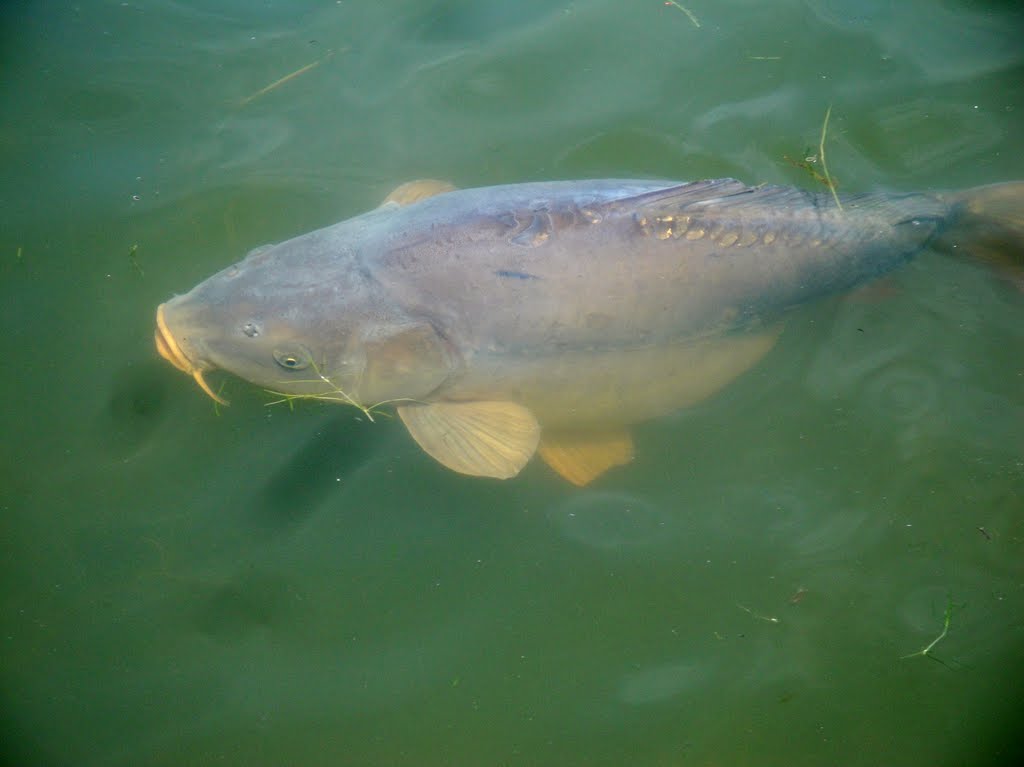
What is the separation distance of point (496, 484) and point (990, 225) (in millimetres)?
2516

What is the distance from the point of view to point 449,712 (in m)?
3.30

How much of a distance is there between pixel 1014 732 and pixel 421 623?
8.17 feet

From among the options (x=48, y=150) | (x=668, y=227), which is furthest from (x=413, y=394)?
(x=48, y=150)

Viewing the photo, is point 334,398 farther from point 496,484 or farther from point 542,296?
point 542,296

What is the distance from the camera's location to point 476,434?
345 cm

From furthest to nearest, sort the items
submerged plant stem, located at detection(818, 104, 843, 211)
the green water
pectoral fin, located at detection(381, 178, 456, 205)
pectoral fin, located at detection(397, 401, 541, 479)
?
submerged plant stem, located at detection(818, 104, 843, 211), pectoral fin, located at detection(381, 178, 456, 205), pectoral fin, located at detection(397, 401, 541, 479), the green water

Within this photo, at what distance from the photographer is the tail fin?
3.46m

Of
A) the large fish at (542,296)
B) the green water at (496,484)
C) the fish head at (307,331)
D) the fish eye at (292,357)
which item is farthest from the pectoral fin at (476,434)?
the fish eye at (292,357)

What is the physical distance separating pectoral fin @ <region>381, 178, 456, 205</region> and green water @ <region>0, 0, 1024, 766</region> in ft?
1.13

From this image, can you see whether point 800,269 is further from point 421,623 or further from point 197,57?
point 197,57

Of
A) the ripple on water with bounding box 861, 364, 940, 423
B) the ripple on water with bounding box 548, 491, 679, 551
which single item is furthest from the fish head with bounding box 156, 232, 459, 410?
the ripple on water with bounding box 861, 364, 940, 423

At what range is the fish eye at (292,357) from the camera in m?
3.37

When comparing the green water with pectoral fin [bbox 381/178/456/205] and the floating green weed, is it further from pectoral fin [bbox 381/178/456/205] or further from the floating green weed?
pectoral fin [bbox 381/178/456/205]

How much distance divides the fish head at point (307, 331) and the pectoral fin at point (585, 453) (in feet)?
2.13
